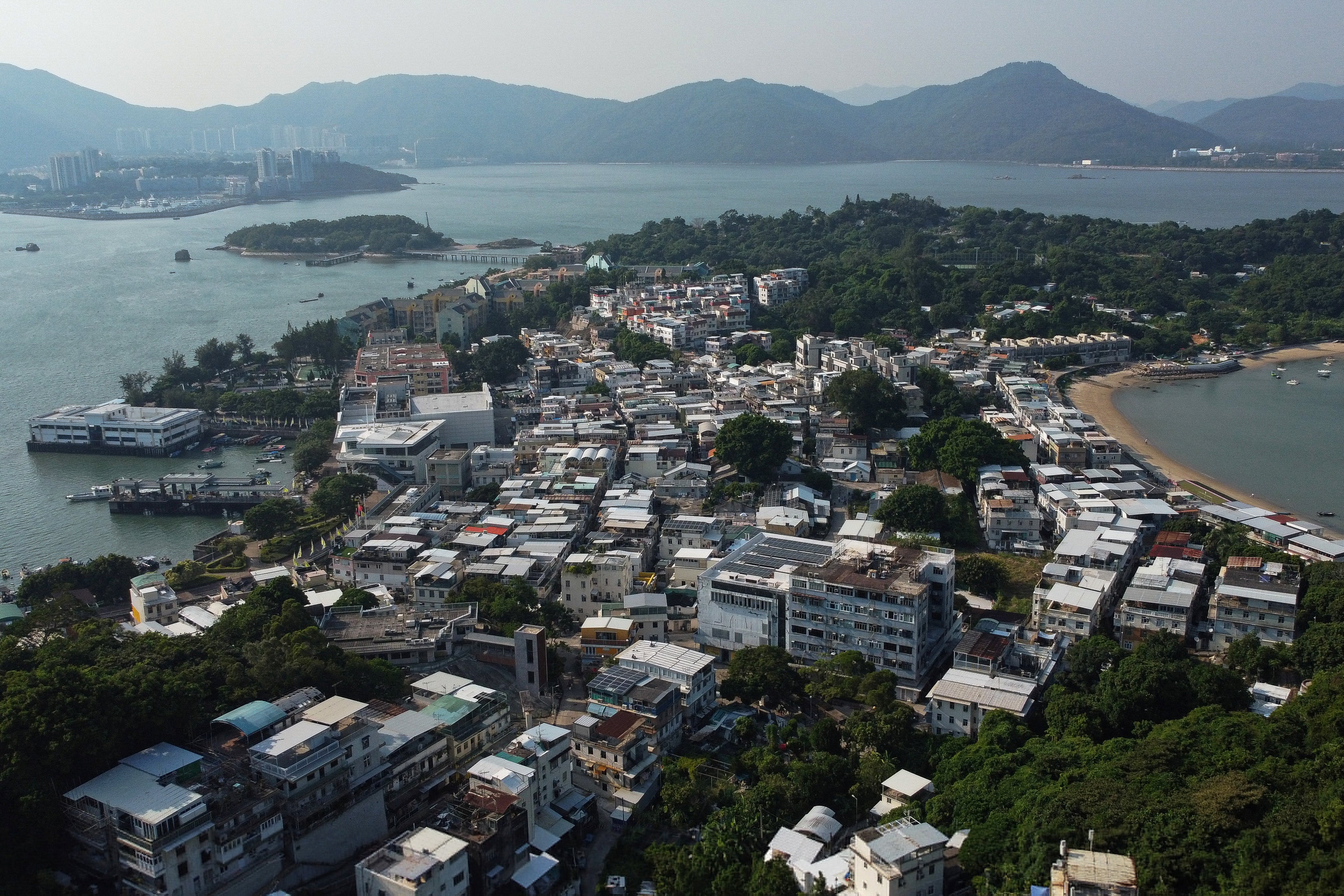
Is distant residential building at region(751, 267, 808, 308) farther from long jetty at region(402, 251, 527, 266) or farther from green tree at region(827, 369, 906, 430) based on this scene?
long jetty at region(402, 251, 527, 266)

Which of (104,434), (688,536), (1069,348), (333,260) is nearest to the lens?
(688,536)

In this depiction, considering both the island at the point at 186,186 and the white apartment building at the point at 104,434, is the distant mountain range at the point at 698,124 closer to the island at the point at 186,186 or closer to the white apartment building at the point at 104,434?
the island at the point at 186,186

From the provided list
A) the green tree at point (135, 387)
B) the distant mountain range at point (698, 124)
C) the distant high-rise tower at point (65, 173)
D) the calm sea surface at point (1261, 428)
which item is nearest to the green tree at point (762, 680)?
the calm sea surface at point (1261, 428)

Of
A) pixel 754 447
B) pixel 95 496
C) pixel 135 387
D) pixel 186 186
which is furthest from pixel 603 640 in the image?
pixel 186 186

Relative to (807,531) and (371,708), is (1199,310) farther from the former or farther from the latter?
(371,708)

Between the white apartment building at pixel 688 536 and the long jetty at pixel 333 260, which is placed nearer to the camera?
the white apartment building at pixel 688 536

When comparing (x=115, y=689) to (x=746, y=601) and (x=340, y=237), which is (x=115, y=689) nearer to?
(x=746, y=601)
